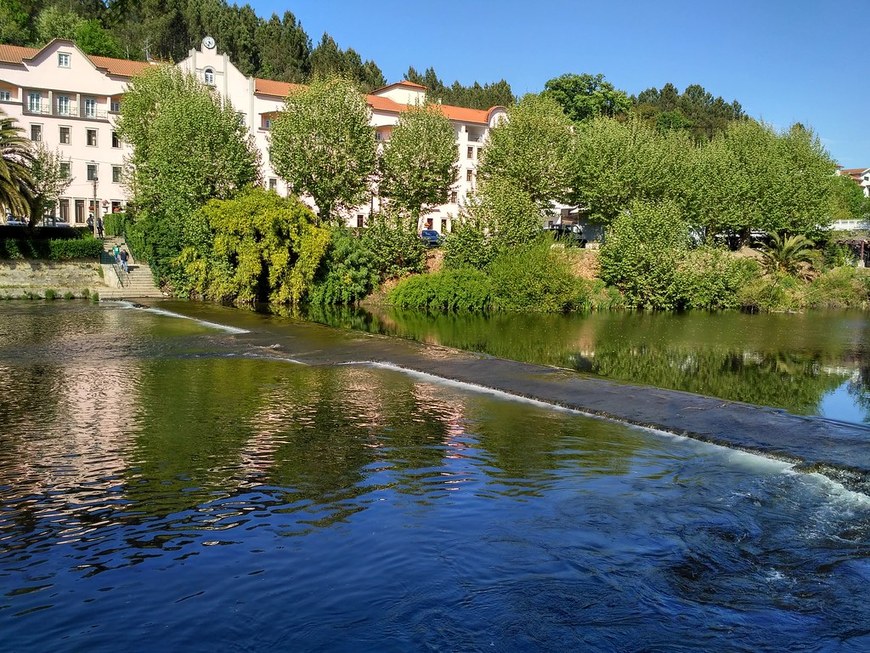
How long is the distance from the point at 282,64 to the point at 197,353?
8293cm

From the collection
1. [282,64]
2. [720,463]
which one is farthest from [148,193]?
[282,64]

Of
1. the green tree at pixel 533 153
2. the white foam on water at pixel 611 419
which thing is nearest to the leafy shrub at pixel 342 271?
the green tree at pixel 533 153

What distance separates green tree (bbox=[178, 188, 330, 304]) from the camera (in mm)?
46094

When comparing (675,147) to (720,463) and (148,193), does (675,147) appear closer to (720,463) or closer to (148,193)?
(148,193)

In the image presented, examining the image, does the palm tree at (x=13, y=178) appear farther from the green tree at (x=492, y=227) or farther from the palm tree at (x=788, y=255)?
the palm tree at (x=788, y=255)

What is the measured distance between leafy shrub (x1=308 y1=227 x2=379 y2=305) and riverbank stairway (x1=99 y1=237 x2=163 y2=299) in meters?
9.59

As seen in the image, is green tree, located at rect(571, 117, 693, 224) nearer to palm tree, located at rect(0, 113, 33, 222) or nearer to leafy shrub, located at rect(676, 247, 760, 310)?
leafy shrub, located at rect(676, 247, 760, 310)

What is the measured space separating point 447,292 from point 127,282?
754 inches

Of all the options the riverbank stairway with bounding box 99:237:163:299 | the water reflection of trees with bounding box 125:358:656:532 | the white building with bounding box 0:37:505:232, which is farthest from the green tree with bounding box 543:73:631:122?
the water reflection of trees with bounding box 125:358:656:532

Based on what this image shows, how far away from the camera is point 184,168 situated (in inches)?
1898

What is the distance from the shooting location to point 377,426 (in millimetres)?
18188

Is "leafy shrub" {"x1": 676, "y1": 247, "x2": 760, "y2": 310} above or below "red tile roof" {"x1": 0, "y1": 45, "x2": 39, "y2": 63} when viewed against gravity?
below

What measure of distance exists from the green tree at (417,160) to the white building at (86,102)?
1066 centimetres

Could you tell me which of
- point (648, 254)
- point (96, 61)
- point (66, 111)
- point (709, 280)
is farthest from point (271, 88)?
point (709, 280)
